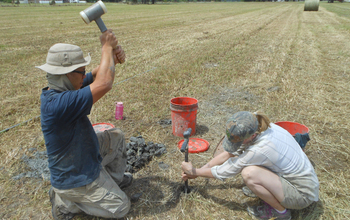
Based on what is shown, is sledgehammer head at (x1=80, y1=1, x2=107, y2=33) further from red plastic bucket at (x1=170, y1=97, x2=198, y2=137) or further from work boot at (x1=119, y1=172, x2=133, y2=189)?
red plastic bucket at (x1=170, y1=97, x2=198, y2=137)

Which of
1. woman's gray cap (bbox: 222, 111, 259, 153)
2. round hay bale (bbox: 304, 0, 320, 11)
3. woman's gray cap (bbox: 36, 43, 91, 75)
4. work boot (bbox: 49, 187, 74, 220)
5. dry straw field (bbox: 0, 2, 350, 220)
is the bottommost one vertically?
round hay bale (bbox: 304, 0, 320, 11)

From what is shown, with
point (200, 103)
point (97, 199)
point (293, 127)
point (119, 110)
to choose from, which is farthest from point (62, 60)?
point (200, 103)

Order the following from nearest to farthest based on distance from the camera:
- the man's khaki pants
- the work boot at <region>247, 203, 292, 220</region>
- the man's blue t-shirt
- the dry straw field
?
1. the man's blue t-shirt
2. the man's khaki pants
3. the work boot at <region>247, 203, 292, 220</region>
4. the dry straw field

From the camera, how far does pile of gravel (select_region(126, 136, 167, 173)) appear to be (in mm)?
3729

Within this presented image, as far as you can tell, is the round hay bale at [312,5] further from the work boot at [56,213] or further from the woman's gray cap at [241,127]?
the work boot at [56,213]

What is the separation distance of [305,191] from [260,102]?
3343 mm

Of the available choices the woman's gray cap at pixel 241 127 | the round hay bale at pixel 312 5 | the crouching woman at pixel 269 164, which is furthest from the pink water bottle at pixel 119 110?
the round hay bale at pixel 312 5

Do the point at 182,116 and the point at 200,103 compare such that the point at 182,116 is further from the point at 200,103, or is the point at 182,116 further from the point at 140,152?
the point at 200,103

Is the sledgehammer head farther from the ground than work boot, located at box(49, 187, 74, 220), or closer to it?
farther from the ground

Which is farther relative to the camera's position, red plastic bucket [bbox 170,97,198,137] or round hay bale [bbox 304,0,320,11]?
round hay bale [bbox 304,0,320,11]

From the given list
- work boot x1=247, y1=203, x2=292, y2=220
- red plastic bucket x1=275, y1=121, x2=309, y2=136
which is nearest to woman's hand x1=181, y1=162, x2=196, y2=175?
work boot x1=247, y1=203, x2=292, y2=220

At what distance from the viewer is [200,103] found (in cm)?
580

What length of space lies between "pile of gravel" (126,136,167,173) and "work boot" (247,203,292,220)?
5.04 ft

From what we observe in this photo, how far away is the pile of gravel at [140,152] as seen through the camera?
12.2ft
